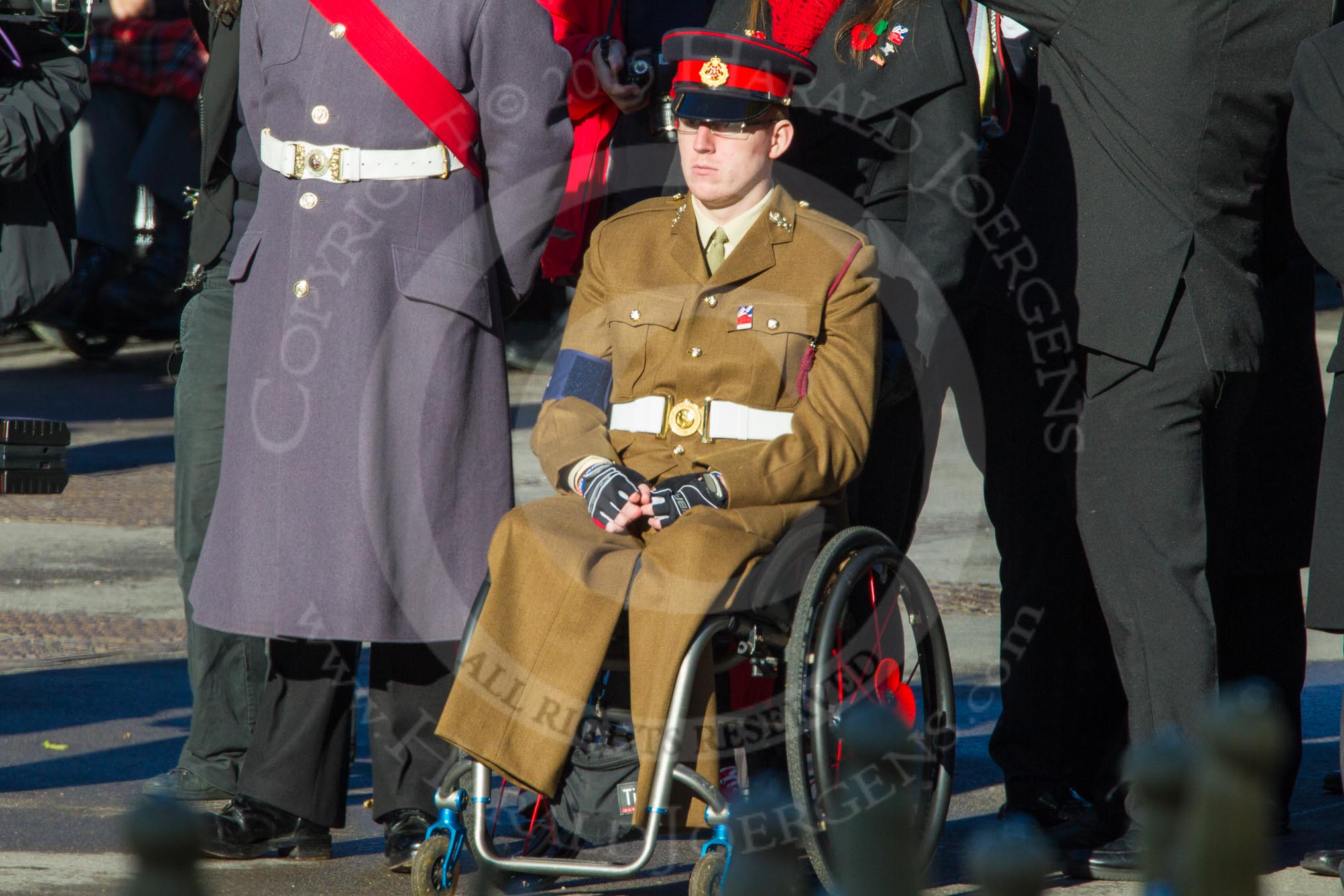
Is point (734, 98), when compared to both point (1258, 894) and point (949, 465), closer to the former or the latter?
point (1258, 894)

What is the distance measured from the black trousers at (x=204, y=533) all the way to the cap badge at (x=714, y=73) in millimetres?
1198

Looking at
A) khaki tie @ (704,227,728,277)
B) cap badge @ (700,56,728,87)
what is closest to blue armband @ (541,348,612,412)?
khaki tie @ (704,227,728,277)

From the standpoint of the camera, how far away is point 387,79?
3.55 metres

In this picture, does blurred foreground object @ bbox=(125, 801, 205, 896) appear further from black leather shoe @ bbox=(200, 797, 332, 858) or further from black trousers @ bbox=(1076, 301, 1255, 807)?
black trousers @ bbox=(1076, 301, 1255, 807)

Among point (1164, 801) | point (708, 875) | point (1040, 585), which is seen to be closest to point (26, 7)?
point (708, 875)

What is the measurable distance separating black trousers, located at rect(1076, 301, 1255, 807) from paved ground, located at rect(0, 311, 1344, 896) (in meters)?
0.43

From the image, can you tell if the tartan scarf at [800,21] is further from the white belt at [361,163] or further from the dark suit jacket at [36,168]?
the dark suit jacket at [36,168]

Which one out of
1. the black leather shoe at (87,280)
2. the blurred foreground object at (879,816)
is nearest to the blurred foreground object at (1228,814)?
the blurred foreground object at (879,816)

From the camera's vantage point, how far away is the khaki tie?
3.63m

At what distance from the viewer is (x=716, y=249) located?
11.9 feet

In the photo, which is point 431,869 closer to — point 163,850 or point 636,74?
point 636,74

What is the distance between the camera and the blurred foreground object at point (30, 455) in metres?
3.64

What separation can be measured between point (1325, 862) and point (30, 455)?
9.28 ft

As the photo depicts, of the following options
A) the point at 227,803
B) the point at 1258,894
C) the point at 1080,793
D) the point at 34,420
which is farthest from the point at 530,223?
the point at 1258,894
